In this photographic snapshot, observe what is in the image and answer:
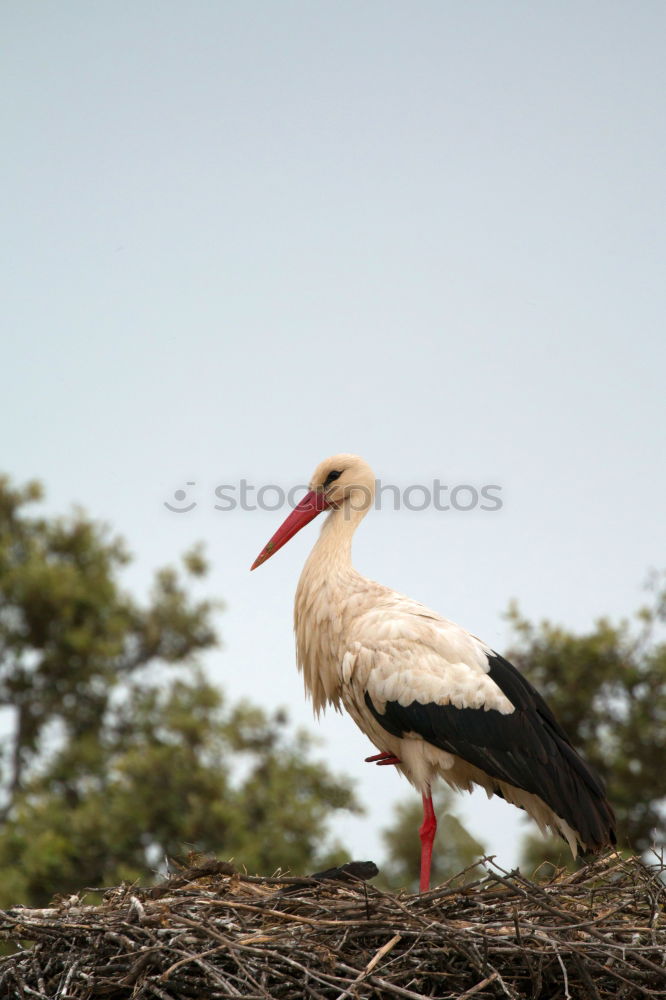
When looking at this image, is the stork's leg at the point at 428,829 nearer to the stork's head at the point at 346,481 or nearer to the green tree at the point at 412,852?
the stork's head at the point at 346,481

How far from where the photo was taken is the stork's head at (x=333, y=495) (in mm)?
5980

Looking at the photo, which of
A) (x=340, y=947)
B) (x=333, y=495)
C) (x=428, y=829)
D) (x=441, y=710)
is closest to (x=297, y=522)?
(x=333, y=495)

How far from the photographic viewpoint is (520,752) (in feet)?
16.8

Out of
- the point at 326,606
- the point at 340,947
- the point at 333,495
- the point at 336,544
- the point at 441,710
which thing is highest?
the point at 333,495

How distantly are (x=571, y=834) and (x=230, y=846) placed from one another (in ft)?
21.5

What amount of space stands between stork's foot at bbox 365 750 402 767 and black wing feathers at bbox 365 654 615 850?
1.04 ft

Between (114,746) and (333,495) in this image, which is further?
(114,746)

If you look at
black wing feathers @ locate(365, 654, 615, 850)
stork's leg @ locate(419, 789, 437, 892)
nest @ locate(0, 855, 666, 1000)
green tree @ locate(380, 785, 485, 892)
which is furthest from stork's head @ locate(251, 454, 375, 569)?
green tree @ locate(380, 785, 485, 892)

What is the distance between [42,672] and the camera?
44.9ft

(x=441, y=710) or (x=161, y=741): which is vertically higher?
(x=161, y=741)

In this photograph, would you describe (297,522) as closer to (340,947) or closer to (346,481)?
(346,481)

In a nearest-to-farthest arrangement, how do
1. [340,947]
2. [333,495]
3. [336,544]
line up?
[340,947] → [336,544] → [333,495]

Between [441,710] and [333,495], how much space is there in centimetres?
133

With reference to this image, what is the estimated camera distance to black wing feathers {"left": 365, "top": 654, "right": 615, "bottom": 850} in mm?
5102
